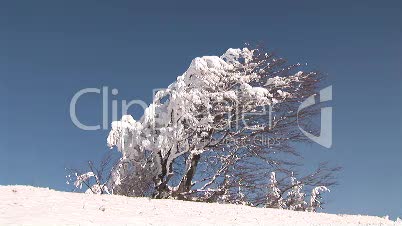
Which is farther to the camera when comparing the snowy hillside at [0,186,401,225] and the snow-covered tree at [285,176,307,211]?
the snow-covered tree at [285,176,307,211]

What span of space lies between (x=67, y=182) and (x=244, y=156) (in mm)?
9541

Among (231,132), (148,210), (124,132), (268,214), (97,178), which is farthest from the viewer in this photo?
(97,178)

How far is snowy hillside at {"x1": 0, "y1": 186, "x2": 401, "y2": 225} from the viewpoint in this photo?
13.4 metres

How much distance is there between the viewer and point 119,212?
1482 centimetres

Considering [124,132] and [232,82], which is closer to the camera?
[124,132]

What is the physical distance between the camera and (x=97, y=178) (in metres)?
28.0

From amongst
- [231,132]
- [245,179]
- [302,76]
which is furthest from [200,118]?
[302,76]

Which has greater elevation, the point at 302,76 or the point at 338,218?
the point at 302,76

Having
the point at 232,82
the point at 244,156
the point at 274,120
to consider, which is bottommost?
the point at 244,156

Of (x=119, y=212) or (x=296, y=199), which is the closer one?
(x=119, y=212)

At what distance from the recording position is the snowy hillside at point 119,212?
13.4 metres

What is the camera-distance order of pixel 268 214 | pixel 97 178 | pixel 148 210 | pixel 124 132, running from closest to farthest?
pixel 148 210 < pixel 268 214 < pixel 124 132 < pixel 97 178

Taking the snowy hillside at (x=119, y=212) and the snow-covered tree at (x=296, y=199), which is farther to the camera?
the snow-covered tree at (x=296, y=199)

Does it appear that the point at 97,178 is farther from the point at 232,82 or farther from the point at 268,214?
the point at 268,214
